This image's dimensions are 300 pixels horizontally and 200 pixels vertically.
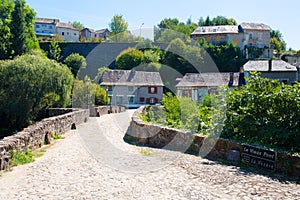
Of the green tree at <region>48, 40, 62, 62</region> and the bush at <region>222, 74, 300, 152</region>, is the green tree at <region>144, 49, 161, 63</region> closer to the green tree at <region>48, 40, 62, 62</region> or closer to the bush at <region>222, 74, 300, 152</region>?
the green tree at <region>48, 40, 62, 62</region>

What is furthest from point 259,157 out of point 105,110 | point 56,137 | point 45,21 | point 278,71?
point 45,21

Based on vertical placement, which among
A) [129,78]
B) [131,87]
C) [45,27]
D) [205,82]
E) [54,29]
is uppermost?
[45,27]

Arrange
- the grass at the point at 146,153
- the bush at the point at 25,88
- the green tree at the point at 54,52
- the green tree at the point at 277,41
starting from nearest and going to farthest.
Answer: the grass at the point at 146,153
the bush at the point at 25,88
the green tree at the point at 54,52
the green tree at the point at 277,41

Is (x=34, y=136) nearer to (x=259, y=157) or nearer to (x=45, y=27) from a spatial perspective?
(x=259, y=157)

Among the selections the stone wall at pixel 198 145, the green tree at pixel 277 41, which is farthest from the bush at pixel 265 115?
the green tree at pixel 277 41

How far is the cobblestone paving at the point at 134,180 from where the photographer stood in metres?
6.16

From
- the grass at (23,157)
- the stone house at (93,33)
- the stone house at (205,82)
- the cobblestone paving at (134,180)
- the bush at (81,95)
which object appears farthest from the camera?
the stone house at (93,33)

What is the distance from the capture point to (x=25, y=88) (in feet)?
61.9

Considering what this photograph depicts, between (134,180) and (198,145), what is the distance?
11.1ft

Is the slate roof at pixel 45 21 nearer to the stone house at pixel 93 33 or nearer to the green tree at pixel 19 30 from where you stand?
the stone house at pixel 93 33

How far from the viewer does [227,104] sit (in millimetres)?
10719

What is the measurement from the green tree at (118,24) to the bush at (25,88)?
68487mm

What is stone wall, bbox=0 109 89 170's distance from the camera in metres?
8.19

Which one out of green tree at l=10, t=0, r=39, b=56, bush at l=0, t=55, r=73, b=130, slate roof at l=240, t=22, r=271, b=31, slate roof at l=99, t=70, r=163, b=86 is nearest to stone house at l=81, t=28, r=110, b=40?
slate roof at l=240, t=22, r=271, b=31
